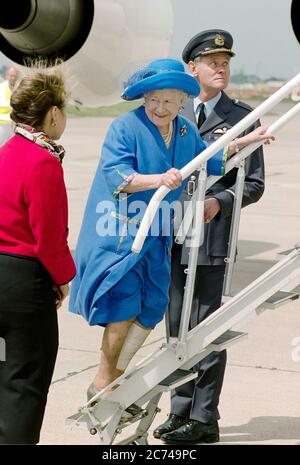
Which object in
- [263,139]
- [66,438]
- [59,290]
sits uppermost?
[263,139]

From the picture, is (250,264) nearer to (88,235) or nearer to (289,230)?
(289,230)

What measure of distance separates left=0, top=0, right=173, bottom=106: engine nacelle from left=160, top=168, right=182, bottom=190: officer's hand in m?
2.06

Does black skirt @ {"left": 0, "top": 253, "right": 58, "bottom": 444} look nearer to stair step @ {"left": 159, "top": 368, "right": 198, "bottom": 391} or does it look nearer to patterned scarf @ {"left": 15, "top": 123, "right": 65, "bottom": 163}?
patterned scarf @ {"left": 15, "top": 123, "right": 65, "bottom": 163}

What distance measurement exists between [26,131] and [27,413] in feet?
3.47

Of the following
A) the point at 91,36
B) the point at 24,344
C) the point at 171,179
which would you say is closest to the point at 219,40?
the point at 171,179

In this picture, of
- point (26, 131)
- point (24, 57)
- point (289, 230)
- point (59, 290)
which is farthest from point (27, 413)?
point (289, 230)

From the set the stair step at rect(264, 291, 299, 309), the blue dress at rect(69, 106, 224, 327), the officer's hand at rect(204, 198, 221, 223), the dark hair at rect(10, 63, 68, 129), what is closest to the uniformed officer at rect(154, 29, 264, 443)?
the officer's hand at rect(204, 198, 221, 223)

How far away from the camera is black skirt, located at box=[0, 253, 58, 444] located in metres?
3.74

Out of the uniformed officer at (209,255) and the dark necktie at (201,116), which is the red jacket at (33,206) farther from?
the dark necktie at (201,116)

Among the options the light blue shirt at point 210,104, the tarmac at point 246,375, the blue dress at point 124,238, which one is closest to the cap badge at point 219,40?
the light blue shirt at point 210,104

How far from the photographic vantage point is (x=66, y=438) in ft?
15.5

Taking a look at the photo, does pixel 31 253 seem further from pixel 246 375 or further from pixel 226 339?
pixel 246 375

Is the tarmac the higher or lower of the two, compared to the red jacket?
lower

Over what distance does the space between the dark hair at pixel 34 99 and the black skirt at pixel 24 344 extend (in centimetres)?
54
